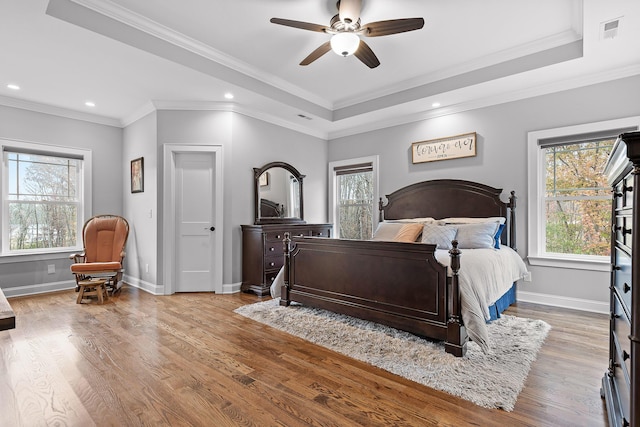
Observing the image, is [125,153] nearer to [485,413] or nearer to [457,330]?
→ [457,330]

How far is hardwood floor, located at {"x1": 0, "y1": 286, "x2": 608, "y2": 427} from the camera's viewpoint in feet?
5.62

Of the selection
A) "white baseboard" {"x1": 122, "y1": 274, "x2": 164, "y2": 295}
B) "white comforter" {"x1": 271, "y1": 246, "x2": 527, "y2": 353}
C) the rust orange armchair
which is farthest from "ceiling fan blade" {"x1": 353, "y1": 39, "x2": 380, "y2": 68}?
the rust orange armchair

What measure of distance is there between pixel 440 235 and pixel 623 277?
233cm

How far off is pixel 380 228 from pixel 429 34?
7.64 feet

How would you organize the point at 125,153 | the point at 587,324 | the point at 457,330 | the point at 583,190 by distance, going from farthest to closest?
the point at 125,153, the point at 583,190, the point at 587,324, the point at 457,330

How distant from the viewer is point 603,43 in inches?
117

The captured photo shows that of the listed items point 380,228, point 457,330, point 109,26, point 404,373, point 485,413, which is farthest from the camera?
point 380,228

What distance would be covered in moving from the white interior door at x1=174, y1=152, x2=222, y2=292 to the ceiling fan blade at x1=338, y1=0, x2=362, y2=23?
266cm

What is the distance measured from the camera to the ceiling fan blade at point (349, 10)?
8.69ft

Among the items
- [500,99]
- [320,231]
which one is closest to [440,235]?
[500,99]

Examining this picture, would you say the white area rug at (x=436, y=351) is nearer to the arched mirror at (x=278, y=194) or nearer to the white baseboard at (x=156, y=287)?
the white baseboard at (x=156, y=287)

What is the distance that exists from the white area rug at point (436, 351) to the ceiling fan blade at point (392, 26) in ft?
8.40

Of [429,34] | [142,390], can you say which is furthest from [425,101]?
[142,390]

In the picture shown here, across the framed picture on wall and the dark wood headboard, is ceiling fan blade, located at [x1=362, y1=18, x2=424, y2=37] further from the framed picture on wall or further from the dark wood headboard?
the framed picture on wall
